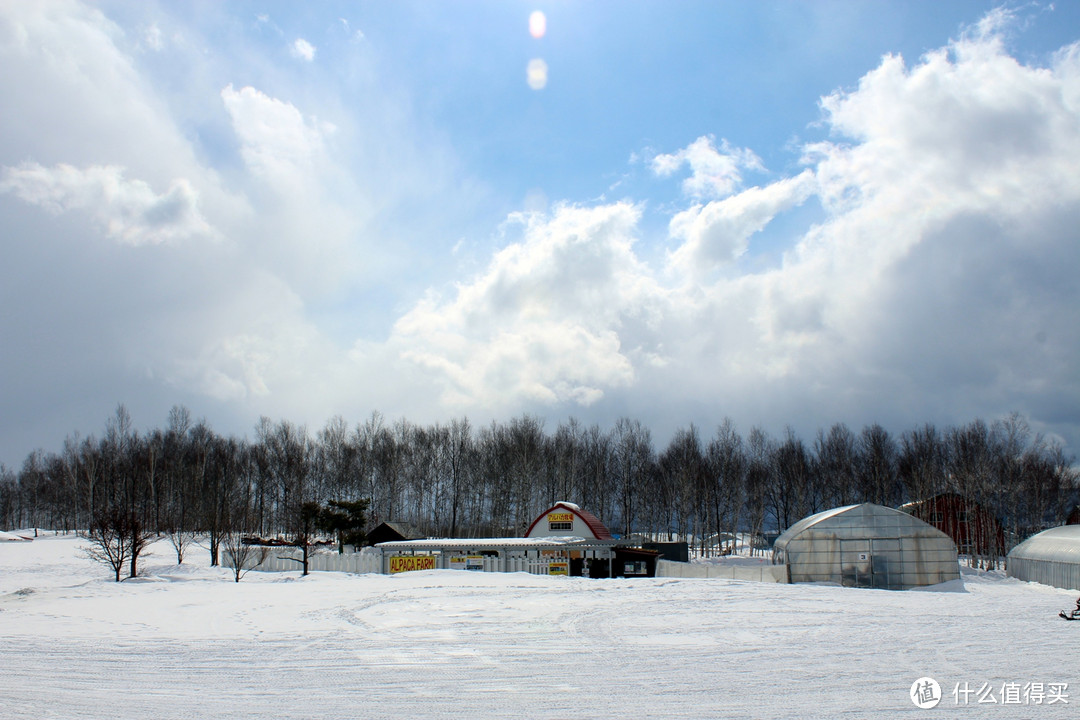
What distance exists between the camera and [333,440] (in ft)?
248

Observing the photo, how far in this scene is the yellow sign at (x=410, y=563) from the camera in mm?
35344

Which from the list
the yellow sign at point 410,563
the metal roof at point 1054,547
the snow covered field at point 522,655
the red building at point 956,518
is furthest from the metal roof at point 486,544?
the red building at point 956,518

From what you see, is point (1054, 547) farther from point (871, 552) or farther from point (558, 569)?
point (558, 569)

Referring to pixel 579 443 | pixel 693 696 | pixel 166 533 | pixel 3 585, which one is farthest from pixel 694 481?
pixel 693 696

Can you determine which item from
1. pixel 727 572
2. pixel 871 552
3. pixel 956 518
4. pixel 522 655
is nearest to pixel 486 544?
pixel 727 572

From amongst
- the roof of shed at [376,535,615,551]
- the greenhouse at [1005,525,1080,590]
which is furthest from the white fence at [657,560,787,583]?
the greenhouse at [1005,525,1080,590]

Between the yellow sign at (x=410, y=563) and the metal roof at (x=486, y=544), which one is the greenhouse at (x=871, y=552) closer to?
the metal roof at (x=486, y=544)

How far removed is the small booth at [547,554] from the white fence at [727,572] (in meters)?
2.18

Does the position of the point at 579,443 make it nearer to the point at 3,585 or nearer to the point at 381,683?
the point at 3,585

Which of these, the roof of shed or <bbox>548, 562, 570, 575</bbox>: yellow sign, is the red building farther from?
<bbox>548, 562, 570, 575</bbox>: yellow sign

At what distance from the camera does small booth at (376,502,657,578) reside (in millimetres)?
34375

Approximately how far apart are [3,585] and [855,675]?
35.0 meters

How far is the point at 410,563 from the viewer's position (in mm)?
35531

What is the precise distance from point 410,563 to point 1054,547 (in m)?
32.2
